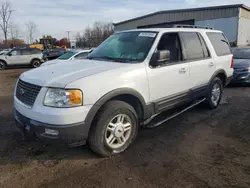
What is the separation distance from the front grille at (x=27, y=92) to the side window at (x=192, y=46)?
2.83m

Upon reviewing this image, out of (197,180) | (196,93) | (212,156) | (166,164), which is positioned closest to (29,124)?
(166,164)

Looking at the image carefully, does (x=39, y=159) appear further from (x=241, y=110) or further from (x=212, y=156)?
(x=241, y=110)

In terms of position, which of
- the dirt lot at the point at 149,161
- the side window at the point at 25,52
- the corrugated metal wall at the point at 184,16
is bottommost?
the dirt lot at the point at 149,161

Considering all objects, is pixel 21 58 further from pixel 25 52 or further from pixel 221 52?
pixel 221 52

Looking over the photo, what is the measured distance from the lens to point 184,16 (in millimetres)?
30078

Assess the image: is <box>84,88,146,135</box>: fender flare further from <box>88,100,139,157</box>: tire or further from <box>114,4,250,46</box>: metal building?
<box>114,4,250,46</box>: metal building

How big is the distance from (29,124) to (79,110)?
720 millimetres

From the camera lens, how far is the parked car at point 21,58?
797 inches

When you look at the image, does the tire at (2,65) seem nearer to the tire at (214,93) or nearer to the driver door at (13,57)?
the driver door at (13,57)

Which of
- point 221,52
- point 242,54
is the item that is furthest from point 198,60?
point 242,54

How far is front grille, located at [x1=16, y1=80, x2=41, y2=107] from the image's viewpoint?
10.4ft

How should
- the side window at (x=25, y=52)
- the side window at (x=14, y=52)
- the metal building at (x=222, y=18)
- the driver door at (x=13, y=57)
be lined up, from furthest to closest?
the metal building at (x=222, y=18)
the side window at (x=25, y=52)
the side window at (x=14, y=52)
the driver door at (x=13, y=57)

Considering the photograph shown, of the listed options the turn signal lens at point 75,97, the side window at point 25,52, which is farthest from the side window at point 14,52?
the turn signal lens at point 75,97

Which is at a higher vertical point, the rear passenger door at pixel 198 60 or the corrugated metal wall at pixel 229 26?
the corrugated metal wall at pixel 229 26
